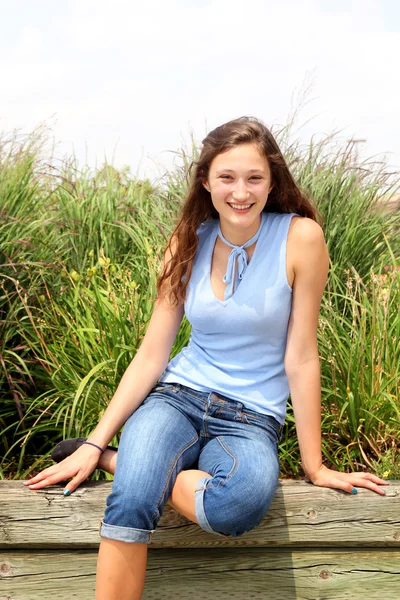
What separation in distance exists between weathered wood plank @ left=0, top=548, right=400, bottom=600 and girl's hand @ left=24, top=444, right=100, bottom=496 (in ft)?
1.00

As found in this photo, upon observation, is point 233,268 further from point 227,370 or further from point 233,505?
point 233,505

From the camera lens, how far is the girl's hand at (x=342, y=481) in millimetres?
2656

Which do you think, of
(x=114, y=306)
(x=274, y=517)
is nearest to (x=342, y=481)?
(x=274, y=517)

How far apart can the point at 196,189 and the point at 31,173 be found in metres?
2.20

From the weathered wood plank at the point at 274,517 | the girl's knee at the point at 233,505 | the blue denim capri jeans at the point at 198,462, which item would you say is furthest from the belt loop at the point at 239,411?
the weathered wood plank at the point at 274,517

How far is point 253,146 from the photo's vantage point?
259cm

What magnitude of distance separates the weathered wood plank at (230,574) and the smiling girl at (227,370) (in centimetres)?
30

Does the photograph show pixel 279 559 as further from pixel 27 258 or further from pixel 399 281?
pixel 27 258

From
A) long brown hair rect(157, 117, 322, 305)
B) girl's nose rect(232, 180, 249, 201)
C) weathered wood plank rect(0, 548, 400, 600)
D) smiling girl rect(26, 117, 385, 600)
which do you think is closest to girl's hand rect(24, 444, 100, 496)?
smiling girl rect(26, 117, 385, 600)

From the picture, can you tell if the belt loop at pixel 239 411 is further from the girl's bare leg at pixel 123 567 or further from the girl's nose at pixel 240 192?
the girl's nose at pixel 240 192

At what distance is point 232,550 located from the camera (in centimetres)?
275

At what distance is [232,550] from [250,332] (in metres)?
0.79

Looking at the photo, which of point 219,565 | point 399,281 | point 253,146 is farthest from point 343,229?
point 219,565

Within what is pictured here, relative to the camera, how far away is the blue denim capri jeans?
2322 mm
